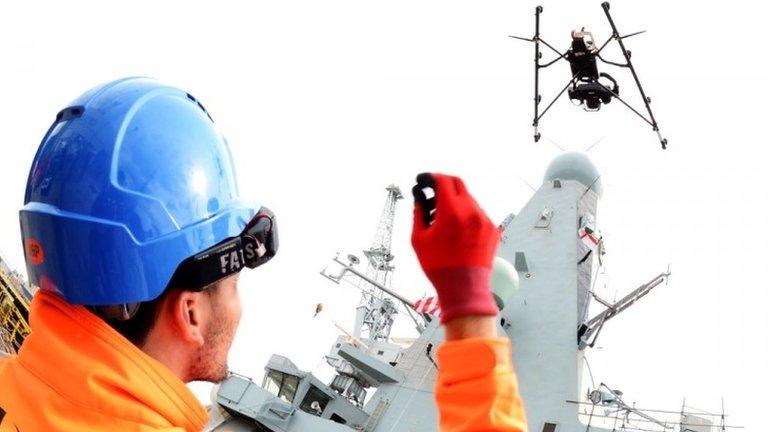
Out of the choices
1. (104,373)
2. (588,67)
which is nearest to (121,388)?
(104,373)

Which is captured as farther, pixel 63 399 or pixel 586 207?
pixel 586 207

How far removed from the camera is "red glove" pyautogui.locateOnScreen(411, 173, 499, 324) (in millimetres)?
1427

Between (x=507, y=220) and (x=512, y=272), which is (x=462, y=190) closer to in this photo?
(x=512, y=272)

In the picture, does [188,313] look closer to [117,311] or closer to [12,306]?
[117,311]

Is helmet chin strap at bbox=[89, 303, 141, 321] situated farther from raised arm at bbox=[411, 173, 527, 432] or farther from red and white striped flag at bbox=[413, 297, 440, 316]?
red and white striped flag at bbox=[413, 297, 440, 316]

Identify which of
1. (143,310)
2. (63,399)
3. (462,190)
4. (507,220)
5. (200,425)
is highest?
(507,220)

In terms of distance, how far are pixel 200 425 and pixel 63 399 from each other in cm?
27

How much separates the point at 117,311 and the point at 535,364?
1421 cm

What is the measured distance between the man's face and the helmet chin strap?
6.8 inches

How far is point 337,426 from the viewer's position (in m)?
16.0

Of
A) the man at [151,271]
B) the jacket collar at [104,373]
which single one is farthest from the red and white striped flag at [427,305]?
the jacket collar at [104,373]

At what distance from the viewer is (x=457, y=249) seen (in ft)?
4.73

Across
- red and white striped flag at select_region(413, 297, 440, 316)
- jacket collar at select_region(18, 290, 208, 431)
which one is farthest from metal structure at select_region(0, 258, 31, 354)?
jacket collar at select_region(18, 290, 208, 431)

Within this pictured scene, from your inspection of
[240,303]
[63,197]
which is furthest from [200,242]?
[63,197]
